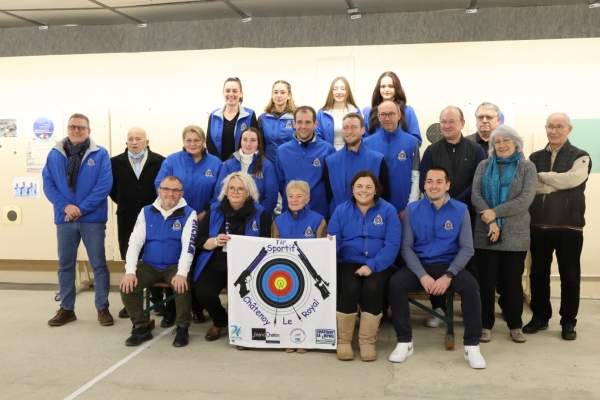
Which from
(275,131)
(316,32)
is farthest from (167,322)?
(316,32)

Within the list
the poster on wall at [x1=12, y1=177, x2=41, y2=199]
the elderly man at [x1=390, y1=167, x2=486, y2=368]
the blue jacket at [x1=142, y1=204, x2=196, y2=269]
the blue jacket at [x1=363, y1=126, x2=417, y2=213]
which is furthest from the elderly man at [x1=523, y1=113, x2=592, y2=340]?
the poster on wall at [x1=12, y1=177, x2=41, y2=199]

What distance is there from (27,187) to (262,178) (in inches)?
118

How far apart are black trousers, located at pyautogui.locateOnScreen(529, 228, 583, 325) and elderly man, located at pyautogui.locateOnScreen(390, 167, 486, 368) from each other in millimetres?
705

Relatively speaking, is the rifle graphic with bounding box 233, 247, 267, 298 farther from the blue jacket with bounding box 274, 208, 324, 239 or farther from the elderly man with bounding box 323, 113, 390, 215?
the elderly man with bounding box 323, 113, 390, 215

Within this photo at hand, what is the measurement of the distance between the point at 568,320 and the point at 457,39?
282 cm

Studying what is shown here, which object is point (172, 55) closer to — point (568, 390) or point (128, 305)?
point (128, 305)

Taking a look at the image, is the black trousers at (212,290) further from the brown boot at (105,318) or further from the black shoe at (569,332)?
the black shoe at (569,332)

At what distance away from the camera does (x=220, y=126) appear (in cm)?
456

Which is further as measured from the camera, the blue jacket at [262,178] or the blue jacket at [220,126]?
the blue jacket at [220,126]

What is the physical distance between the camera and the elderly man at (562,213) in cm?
383

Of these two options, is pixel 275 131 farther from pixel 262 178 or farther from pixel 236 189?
pixel 236 189

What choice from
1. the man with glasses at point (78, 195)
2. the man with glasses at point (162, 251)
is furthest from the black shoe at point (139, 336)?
the man with glasses at point (78, 195)

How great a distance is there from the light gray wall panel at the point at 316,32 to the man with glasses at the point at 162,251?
90.9 inches

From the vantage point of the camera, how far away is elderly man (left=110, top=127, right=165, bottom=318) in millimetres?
4488
